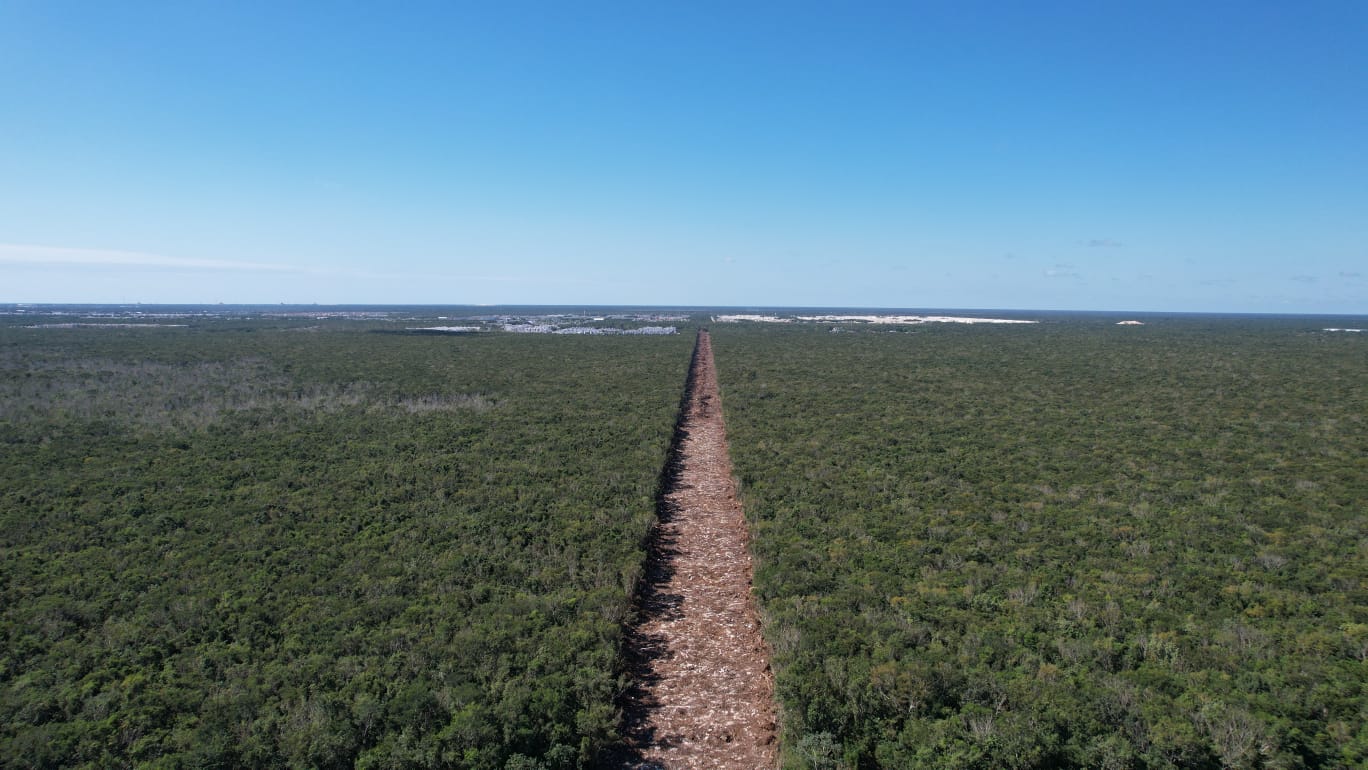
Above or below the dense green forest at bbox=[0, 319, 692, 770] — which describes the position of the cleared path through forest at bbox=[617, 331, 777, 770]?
below

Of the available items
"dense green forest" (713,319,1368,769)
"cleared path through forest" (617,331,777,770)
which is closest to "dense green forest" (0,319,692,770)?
"cleared path through forest" (617,331,777,770)

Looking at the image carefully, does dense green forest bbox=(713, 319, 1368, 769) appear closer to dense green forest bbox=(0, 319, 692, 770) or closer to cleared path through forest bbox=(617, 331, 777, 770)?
cleared path through forest bbox=(617, 331, 777, 770)

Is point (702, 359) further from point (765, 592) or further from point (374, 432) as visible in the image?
point (765, 592)

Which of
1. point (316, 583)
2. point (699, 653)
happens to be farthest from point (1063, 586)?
point (316, 583)

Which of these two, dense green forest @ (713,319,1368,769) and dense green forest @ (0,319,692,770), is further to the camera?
dense green forest @ (0,319,692,770)
